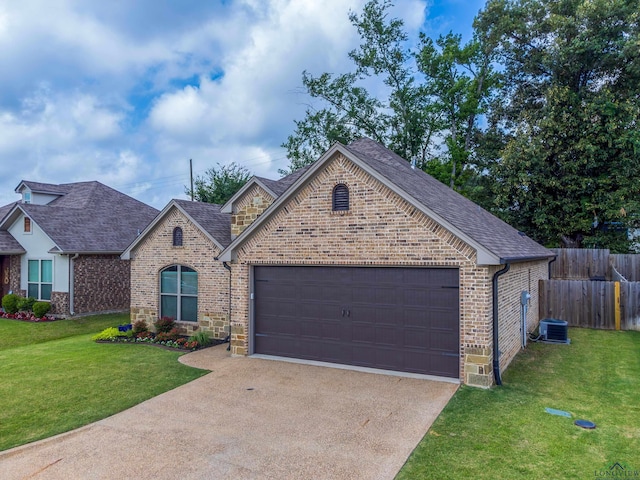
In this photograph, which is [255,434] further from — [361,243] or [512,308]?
[512,308]

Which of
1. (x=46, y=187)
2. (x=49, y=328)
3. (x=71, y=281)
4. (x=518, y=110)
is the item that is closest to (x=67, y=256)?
(x=71, y=281)

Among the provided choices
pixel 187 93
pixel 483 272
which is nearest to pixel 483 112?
pixel 187 93

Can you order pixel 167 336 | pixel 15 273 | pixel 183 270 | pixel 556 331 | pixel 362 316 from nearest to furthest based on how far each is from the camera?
1. pixel 362 316
2. pixel 556 331
3. pixel 167 336
4. pixel 183 270
5. pixel 15 273

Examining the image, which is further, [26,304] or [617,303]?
[26,304]

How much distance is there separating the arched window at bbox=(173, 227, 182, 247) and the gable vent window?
21.4ft

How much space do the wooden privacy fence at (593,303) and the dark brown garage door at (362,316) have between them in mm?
9123

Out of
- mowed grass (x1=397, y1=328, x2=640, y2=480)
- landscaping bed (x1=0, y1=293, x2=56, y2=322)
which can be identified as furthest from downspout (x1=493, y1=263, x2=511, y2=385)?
landscaping bed (x1=0, y1=293, x2=56, y2=322)

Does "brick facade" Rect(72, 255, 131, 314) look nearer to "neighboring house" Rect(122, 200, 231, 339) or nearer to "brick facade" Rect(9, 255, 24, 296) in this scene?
"brick facade" Rect(9, 255, 24, 296)

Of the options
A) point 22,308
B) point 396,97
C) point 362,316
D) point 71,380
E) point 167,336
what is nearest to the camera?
point 71,380

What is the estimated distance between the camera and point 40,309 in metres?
17.8

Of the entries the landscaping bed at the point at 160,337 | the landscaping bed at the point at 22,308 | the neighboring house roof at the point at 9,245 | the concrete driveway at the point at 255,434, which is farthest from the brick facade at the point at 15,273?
the concrete driveway at the point at 255,434

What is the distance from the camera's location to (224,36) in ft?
48.6

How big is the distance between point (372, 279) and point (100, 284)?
1470 cm

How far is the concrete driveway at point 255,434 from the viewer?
5.40 m
